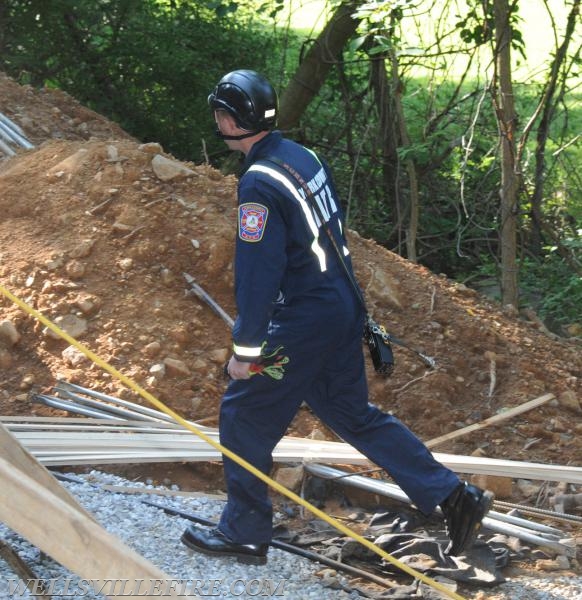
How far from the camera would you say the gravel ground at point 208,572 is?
3904 millimetres

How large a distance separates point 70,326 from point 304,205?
233 centimetres

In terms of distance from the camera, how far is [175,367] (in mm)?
5684

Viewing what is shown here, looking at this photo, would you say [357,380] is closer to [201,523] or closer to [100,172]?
[201,523]

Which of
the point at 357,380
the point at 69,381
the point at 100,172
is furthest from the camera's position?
the point at 100,172

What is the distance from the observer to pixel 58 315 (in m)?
5.93

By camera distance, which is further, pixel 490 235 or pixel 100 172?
pixel 490 235

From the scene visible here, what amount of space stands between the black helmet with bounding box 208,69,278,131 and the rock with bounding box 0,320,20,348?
7.70 ft

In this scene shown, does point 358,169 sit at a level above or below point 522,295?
above

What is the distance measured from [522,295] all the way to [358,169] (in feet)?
6.84

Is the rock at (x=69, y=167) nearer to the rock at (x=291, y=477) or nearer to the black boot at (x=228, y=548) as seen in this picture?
the rock at (x=291, y=477)

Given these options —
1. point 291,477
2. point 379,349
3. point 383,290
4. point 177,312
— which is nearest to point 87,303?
point 177,312

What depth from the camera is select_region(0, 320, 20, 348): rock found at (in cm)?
584

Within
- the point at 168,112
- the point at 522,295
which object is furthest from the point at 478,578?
the point at 168,112

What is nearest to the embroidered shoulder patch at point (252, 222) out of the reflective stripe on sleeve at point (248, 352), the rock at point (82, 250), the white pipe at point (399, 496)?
the reflective stripe on sleeve at point (248, 352)
